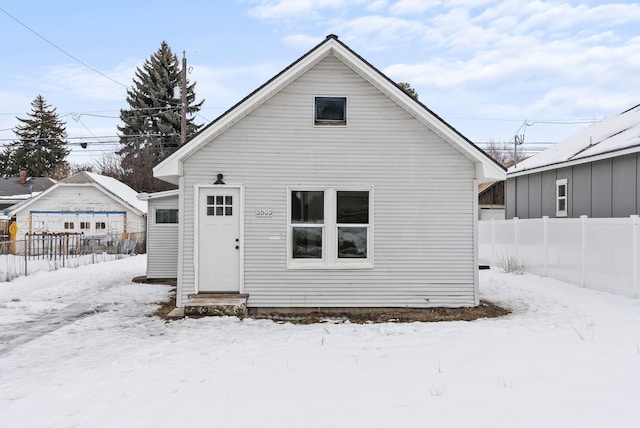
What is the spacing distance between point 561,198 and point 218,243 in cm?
1209


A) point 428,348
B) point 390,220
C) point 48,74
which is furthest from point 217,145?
point 48,74

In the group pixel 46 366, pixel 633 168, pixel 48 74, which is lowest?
pixel 46 366

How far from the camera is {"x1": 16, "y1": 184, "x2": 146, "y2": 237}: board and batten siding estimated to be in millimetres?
27328

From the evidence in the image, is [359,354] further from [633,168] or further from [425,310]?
[633,168]

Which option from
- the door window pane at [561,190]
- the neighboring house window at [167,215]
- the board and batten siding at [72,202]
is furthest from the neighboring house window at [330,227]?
the board and batten siding at [72,202]

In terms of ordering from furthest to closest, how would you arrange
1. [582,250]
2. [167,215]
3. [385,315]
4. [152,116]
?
1. [152,116]
2. [167,215]
3. [582,250]
4. [385,315]

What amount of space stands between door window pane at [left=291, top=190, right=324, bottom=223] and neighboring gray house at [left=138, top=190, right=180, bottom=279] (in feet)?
19.4

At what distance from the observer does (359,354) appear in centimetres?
614

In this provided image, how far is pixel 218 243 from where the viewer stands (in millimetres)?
9172

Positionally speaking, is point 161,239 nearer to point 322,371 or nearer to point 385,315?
point 385,315

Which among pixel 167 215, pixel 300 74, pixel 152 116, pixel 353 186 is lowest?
pixel 167 215

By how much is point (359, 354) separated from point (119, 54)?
1872 centimetres

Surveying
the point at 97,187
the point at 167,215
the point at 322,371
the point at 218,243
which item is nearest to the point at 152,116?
the point at 97,187

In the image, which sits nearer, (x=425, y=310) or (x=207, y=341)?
(x=207, y=341)
